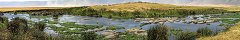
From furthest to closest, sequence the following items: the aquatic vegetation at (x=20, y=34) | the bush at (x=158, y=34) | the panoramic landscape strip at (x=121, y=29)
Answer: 1. the panoramic landscape strip at (x=121, y=29)
2. the bush at (x=158, y=34)
3. the aquatic vegetation at (x=20, y=34)

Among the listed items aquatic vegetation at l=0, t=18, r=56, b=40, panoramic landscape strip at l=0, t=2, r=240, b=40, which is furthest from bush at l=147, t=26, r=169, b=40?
aquatic vegetation at l=0, t=18, r=56, b=40

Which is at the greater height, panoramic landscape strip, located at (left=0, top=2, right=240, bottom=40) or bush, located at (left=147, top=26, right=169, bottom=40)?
bush, located at (left=147, top=26, right=169, bottom=40)

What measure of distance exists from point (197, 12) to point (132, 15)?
26318 millimetres

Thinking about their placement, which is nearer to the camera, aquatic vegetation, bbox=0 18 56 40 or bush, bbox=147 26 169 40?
aquatic vegetation, bbox=0 18 56 40

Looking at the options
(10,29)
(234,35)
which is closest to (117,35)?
(10,29)

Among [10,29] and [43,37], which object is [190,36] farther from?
[10,29]

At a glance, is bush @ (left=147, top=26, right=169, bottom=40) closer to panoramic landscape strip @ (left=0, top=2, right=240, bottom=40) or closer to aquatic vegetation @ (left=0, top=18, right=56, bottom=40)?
panoramic landscape strip @ (left=0, top=2, right=240, bottom=40)

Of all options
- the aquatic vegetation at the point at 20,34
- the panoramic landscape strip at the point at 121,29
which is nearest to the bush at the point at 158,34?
the panoramic landscape strip at the point at 121,29

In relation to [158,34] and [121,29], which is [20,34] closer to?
[158,34]

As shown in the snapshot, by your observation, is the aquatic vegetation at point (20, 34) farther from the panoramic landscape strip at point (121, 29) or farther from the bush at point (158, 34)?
the bush at point (158, 34)

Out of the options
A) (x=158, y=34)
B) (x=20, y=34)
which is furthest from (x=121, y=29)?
(x=20, y=34)

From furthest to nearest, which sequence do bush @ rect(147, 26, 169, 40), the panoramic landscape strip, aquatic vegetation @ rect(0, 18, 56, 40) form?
the panoramic landscape strip → bush @ rect(147, 26, 169, 40) → aquatic vegetation @ rect(0, 18, 56, 40)

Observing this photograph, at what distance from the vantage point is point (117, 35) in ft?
208

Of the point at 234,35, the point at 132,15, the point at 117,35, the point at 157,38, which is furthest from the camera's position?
the point at 132,15
